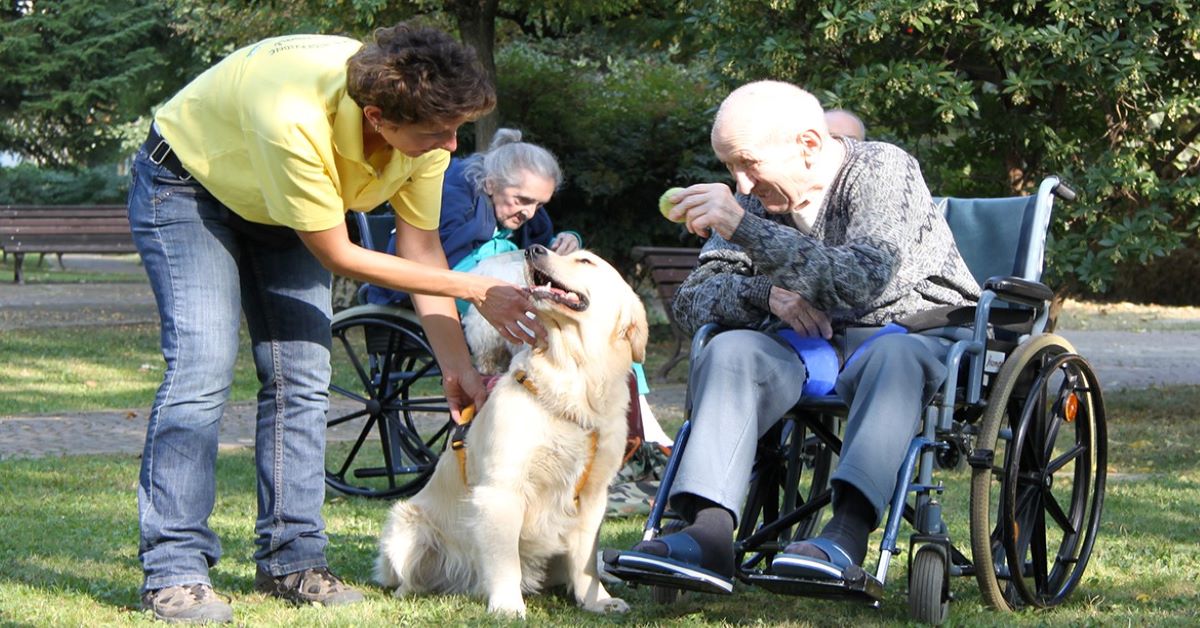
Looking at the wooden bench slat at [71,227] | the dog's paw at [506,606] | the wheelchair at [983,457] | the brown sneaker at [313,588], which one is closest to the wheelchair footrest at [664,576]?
the wheelchair at [983,457]

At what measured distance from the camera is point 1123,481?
6.61m

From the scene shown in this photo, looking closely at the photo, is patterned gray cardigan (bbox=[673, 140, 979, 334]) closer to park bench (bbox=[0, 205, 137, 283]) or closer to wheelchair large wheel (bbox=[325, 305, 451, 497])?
wheelchair large wheel (bbox=[325, 305, 451, 497])

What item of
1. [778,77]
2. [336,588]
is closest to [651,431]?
[336,588]

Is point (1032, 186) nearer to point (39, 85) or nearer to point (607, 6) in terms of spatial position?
point (607, 6)

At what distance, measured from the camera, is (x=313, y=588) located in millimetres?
4062

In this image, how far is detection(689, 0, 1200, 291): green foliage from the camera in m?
7.41

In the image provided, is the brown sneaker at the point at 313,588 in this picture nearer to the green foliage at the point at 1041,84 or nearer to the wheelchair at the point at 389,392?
the wheelchair at the point at 389,392

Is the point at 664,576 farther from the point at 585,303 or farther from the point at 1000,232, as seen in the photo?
the point at 1000,232

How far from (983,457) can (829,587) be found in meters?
0.59

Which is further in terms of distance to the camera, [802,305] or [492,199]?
[492,199]

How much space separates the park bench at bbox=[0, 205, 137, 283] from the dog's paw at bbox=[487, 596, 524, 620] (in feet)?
54.8

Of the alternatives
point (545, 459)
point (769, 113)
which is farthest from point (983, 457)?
point (545, 459)

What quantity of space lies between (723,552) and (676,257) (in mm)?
7526

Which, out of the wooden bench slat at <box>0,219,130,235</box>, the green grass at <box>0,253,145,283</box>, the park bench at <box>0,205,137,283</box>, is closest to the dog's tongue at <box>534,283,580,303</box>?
the park bench at <box>0,205,137,283</box>
